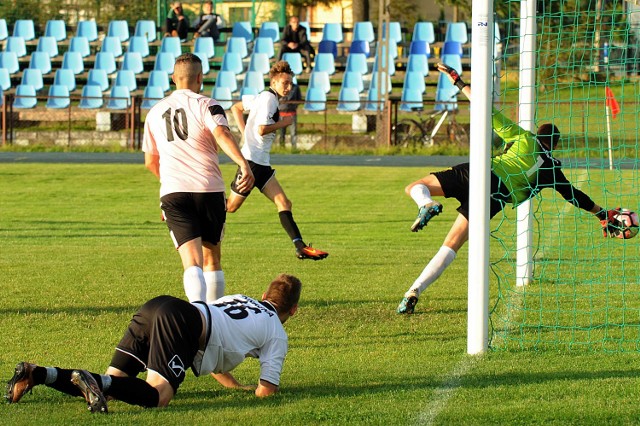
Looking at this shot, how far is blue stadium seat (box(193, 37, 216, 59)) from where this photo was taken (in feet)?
115

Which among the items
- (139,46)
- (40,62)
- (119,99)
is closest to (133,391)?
(119,99)

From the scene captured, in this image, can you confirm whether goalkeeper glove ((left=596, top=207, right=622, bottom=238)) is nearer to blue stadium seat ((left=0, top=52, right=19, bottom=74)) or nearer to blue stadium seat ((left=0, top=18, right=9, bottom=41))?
blue stadium seat ((left=0, top=52, right=19, bottom=74))

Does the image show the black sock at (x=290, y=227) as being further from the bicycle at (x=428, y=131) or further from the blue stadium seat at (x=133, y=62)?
the blue stadium seat at (x=133, y=62)

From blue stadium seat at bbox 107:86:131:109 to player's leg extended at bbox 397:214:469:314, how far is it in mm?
22399

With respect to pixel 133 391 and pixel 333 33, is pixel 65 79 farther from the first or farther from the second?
pixel 133 391

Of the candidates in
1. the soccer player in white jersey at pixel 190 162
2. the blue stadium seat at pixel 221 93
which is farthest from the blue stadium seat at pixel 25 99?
the soccer player in white jersey at pixel 190 162

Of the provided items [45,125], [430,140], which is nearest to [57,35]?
[45,125]

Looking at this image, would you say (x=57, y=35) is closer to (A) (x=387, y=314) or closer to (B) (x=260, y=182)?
(B) (x=260, y=182)

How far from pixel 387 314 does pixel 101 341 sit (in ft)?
8.06

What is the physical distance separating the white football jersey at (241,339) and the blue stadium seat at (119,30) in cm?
3295

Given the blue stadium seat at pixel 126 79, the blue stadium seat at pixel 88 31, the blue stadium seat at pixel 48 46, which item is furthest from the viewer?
the blue stadium seat at pixel 88 31

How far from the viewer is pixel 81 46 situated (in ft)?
122

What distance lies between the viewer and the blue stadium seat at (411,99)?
1176 inches

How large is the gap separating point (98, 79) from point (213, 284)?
91.5 feet
